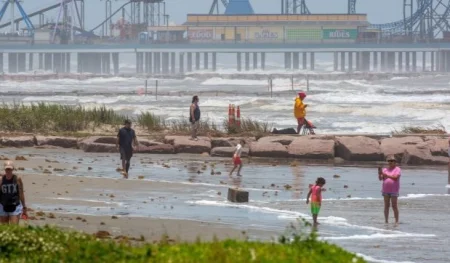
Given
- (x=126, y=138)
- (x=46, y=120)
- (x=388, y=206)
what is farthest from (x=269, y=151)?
(x=388, y=206)

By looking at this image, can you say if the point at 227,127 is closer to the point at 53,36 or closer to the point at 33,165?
the point at 33,165

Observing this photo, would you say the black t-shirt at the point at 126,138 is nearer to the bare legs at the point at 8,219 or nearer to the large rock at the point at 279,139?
the large rock at the point at 279,139

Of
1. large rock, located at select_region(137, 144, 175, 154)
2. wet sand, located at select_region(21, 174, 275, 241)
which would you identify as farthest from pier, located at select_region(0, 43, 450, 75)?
wet sand, located at select_region(21, 174, 275, 241)

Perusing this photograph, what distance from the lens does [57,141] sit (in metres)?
26.3

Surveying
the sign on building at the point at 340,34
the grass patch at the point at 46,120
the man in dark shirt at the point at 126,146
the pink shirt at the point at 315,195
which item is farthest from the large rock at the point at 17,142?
the sign on building at the point at 340,34

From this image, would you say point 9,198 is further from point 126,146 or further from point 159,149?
point 159,149

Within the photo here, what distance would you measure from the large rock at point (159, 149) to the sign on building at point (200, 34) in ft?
432

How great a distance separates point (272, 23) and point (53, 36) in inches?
1150

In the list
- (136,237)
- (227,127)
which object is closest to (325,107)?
(227,127)

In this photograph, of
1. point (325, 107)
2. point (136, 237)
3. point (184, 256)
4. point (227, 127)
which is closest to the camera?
point (184, 256)

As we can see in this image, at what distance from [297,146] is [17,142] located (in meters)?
5.91

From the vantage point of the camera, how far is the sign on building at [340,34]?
15362 centimetres

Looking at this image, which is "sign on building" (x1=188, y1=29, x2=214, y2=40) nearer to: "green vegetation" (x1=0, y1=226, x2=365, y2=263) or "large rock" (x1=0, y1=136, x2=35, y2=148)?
"large rock" (x1=0, y1=136, x2=35, y2=148)

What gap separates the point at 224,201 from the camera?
680 inches
